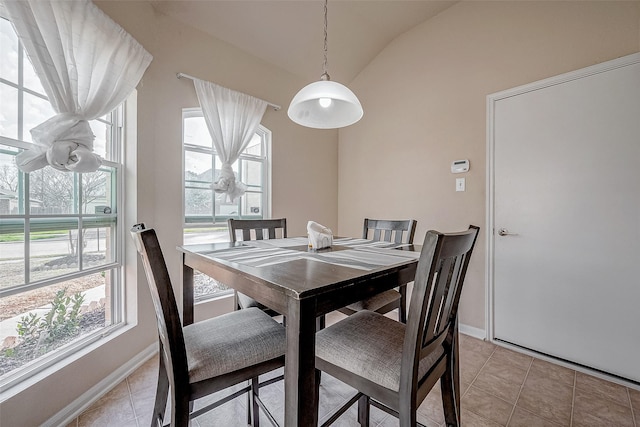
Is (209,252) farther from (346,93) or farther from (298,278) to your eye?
(346,93)

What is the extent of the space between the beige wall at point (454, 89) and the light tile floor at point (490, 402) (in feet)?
2.08

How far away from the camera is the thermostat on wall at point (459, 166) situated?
2388 mm

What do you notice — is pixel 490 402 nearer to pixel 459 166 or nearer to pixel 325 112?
pixel 459 166

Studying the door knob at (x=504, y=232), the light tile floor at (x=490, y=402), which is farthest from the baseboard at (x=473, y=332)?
the door knob at (x=504, y=232)

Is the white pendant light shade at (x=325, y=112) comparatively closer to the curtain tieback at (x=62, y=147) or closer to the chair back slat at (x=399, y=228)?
the chair back slat at (x=399, y=228)

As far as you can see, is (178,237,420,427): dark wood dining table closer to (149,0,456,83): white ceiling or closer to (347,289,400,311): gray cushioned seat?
(347,289,400,311): gray cushioned seat

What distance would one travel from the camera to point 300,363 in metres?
0.75

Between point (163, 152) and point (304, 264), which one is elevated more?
point (163, 152)

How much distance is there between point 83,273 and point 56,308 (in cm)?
22

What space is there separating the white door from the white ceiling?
1307 millimetres

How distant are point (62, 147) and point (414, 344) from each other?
1849 millimetres

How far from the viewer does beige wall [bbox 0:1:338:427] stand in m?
1.41

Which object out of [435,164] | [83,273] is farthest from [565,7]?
[83,273]

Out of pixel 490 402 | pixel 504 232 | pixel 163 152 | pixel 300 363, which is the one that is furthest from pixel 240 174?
pixel 490 402
